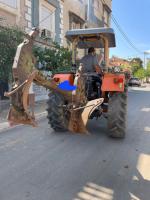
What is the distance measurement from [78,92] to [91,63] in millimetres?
1389

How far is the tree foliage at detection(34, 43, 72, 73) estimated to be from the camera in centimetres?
1174

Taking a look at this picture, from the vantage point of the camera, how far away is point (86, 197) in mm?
3578

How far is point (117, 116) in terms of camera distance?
6148 millimetres

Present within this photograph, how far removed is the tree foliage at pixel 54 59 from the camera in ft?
38.5

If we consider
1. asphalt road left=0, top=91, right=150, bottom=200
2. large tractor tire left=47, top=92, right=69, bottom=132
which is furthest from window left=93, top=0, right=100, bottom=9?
large tractor tire left=47, top=92, right=69, bottom=132

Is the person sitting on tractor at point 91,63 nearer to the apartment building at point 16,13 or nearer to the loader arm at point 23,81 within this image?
the loader arm at point 23,81

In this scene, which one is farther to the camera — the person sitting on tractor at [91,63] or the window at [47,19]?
the window at [47,19]

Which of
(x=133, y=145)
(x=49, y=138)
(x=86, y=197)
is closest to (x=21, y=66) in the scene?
(x=86, y=197)

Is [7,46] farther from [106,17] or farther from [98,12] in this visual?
[106,17]

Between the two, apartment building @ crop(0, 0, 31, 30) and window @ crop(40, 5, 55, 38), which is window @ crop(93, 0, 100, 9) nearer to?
window @ crop(40, 5, 55, 38)

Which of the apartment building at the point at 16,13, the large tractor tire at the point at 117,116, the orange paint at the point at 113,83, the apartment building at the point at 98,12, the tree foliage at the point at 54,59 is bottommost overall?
the large tractor tire at the point at 117,116

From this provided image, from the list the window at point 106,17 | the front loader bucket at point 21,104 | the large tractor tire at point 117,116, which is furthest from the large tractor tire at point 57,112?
the window at point 106,17

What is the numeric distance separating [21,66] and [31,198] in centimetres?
190

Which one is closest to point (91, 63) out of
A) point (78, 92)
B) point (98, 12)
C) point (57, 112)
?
point (78, 92)
